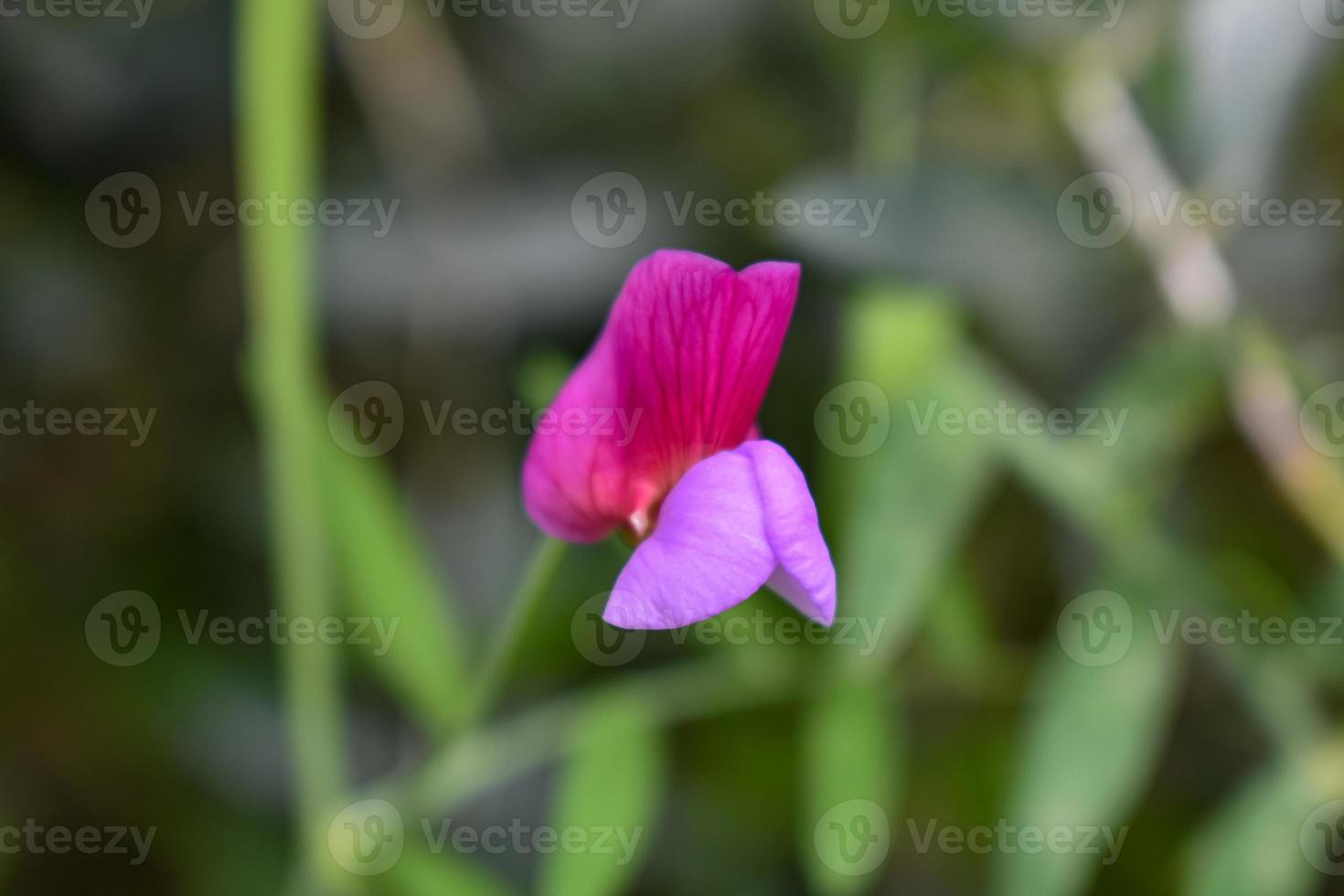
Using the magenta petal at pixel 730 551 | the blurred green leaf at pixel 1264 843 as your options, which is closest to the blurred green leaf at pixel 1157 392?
the blurred green leaf at pixel 1264 843

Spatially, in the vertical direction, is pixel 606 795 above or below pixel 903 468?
below

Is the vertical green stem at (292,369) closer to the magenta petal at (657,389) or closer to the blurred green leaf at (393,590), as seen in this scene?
the blurred green leaf at (393,590)

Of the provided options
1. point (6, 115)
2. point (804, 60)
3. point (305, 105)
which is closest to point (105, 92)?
point (6, 115)

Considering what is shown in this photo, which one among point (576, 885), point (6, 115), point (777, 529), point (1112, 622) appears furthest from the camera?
point (6, 115)

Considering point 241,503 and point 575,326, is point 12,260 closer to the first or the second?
point 241,503

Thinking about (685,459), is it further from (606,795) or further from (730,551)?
(606,795)

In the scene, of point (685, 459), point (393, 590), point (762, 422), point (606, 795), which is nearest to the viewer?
point (685, 459)

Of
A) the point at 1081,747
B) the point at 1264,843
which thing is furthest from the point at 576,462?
the point at 1264,843
